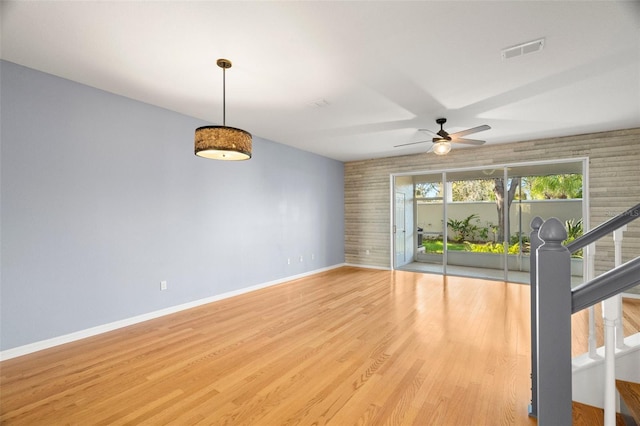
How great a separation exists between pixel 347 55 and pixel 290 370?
113 inches

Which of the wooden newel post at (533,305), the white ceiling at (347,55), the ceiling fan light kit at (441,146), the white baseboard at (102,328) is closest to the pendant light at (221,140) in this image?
the white ceiling at (347,55)

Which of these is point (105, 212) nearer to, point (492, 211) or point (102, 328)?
point (102, 328)

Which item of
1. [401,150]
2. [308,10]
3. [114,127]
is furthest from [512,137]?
[114,127]

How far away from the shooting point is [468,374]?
2.38 meters

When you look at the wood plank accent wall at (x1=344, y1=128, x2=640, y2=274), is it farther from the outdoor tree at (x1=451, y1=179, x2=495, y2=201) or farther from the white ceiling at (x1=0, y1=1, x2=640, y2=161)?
the white ceiling at (x1=0, y1=1, x2=640, y2=161)

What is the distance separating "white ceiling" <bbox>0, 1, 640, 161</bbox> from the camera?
211 cm

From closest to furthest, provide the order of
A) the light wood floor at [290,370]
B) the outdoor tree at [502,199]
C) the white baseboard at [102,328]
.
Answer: the light wood floor at [290,370]
the white baseboard at [102,328]
the outdoor tree at [502,199]

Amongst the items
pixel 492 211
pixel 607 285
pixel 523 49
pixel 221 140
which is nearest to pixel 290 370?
pixel 221 140

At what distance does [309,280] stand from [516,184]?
4.64 m

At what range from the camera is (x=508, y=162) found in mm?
5785

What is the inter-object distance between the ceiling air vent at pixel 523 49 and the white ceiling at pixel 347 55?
0.27 ft

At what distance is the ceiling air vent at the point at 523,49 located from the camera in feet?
8.00

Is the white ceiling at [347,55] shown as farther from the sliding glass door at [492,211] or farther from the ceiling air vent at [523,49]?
the sliding glass door at [492,211]

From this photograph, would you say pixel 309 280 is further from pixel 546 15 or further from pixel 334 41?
pixel 546 15
